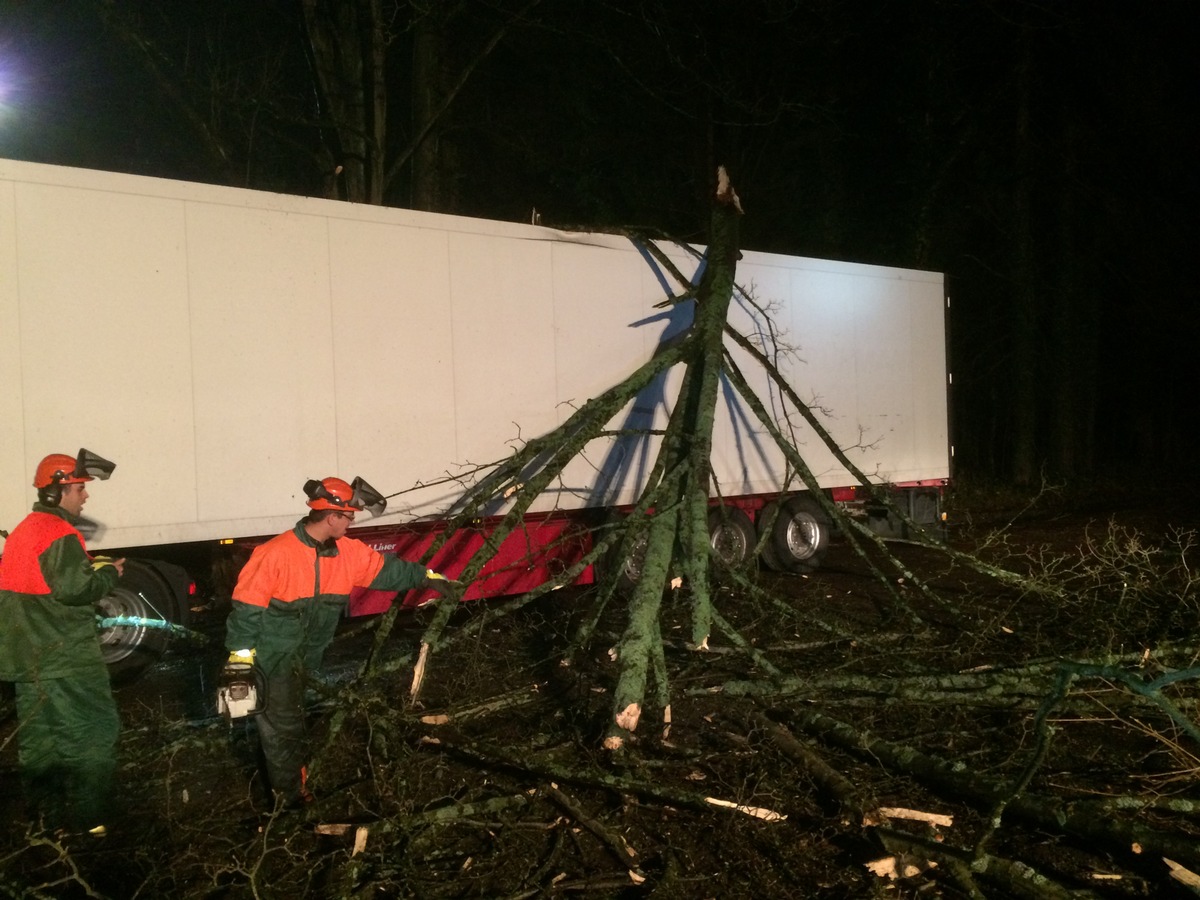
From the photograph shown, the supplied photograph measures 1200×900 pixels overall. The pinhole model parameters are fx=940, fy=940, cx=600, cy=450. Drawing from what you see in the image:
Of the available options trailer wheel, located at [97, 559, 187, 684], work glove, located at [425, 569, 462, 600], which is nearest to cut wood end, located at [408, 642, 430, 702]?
work glove, located at [425, 569, 462, 600]

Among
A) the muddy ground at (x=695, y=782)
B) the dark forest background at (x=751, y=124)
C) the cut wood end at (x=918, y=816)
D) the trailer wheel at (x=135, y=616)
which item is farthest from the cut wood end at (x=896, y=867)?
the dark forest background at (x=751, y=124)

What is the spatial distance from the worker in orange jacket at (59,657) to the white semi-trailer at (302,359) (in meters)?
1.68

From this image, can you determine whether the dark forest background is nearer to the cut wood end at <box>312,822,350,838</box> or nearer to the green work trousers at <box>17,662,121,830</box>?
the cut wood end at <box>312,822,350,838</box>

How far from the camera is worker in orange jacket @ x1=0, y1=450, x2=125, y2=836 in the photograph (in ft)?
13.5

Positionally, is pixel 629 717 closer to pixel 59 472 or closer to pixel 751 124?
pixel 59 472

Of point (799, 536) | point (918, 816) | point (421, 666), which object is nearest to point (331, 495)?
point (421, 666)

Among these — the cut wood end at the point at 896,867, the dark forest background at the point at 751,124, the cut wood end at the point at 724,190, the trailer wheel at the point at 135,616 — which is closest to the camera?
the cut wood end at the point at 896,867

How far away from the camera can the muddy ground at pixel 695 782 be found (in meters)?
3.50

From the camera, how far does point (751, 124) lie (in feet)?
34.6

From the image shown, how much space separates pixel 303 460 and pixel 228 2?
9708mm

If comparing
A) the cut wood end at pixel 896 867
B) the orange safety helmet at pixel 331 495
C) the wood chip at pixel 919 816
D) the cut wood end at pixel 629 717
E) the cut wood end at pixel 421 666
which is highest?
the orange safety helmet at pixel 331 495

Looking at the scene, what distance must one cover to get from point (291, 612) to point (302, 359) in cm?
277

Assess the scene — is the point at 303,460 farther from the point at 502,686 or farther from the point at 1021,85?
the point at 1021,85

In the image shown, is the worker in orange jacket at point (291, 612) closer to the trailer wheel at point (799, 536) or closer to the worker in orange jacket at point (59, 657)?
the worker in orange jacket at point (59, 657)
